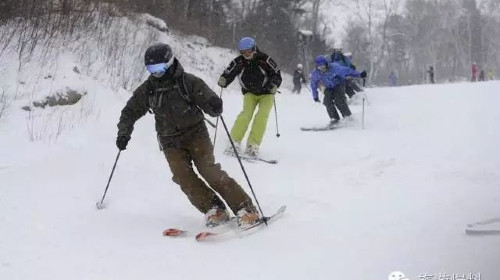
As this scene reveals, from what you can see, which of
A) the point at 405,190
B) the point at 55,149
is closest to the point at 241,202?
the point at 405,190

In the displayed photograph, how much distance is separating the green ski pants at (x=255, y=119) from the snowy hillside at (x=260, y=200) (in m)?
0.38

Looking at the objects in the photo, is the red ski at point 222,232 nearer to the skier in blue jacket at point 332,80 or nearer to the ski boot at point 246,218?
the ski boot at point 246,218

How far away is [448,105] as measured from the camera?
43.9 ft

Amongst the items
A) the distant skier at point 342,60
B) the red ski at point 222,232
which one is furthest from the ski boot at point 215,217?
the distant skier at point 342,60

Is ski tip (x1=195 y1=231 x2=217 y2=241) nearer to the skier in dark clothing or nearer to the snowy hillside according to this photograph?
the snowy hillside

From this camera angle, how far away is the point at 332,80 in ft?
35.8

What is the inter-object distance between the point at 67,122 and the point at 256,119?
2587mm

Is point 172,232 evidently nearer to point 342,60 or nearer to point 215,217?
point 215,217

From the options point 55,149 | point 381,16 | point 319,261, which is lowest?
point 319,261

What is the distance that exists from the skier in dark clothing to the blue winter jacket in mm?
6312

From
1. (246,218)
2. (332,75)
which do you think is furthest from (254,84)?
(246,218)

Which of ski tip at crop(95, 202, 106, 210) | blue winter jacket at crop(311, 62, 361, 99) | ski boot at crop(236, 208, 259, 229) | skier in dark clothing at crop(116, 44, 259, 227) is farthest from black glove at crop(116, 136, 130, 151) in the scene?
blue winter jacket at crop(311, 62, 361, 99)

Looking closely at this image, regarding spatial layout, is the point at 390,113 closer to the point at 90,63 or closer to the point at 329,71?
the point at 329,71

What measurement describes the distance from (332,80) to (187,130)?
6.53 m
